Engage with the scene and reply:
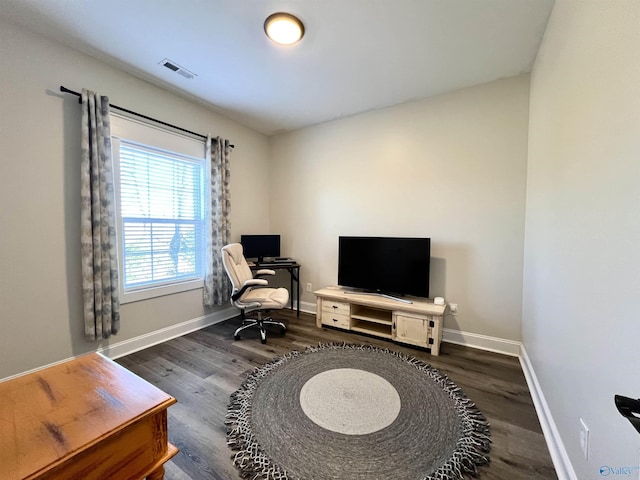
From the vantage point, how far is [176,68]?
2.48 meters

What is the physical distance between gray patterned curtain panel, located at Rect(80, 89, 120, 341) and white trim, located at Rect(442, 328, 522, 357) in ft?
11.3

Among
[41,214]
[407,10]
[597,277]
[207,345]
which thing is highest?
[407,10]

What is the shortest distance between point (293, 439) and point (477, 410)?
4.17ft

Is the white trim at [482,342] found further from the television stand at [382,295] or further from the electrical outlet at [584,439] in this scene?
the electrical outlet at [584,439]

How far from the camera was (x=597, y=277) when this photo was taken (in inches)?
41.4

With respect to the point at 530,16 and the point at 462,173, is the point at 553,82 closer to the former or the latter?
the point at 530,16

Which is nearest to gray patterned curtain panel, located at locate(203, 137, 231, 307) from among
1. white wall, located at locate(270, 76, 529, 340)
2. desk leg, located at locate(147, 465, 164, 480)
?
white wall, located at locate(270, 76, 529, 340)

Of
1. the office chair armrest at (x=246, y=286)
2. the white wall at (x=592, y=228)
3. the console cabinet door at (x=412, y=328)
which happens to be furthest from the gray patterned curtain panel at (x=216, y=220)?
the white wall at (x=592, y=228)

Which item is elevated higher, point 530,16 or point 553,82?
point 530,16

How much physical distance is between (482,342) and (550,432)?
128cm

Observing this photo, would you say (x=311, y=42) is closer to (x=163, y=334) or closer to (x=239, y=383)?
(x=239, y=383)

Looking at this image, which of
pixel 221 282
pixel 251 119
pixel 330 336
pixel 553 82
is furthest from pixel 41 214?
pixel 553 82

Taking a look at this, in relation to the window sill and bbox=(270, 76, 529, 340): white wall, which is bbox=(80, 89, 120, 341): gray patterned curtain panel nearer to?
the window sill

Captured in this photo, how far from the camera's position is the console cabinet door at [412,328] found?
264 centimetres
